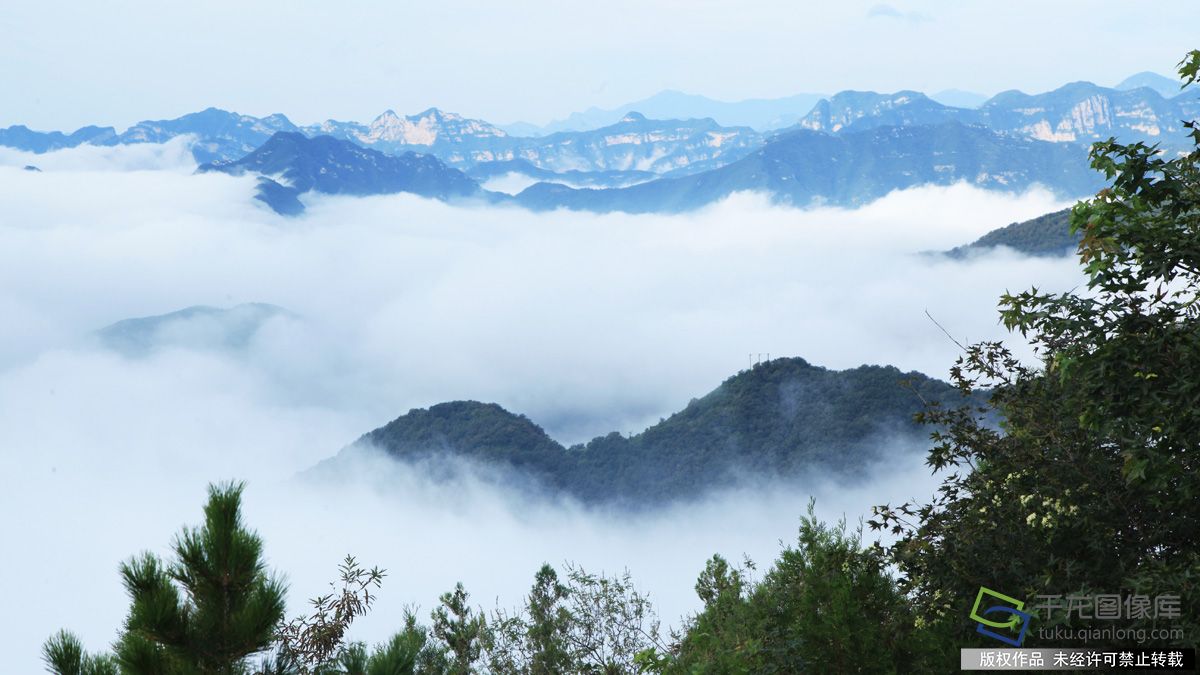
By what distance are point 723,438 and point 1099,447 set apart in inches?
3938

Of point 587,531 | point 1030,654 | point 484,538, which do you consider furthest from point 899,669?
point 484,538

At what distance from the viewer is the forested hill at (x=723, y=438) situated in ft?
318

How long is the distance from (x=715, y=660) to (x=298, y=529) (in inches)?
6291

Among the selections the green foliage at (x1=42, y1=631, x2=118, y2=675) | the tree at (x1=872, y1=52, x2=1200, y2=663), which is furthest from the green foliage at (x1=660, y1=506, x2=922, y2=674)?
the green foliage at (x1=42, y1=631, x2=118, y2=675)

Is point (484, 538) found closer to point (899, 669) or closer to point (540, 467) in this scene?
point (540, 467)

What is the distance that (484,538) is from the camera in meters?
131

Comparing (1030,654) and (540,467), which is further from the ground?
(540,467)

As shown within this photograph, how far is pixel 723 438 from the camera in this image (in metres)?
108

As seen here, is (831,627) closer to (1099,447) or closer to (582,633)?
(1099,447)

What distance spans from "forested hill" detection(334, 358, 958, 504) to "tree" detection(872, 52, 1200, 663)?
72.6 meters

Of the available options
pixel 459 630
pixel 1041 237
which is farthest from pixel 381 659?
pixel 1041 237

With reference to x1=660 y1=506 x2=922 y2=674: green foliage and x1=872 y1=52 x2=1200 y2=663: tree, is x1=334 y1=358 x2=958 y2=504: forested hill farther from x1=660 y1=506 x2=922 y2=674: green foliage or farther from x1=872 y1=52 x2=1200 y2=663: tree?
x1=660 y1=506 x2=922 y2=674: green foliage
